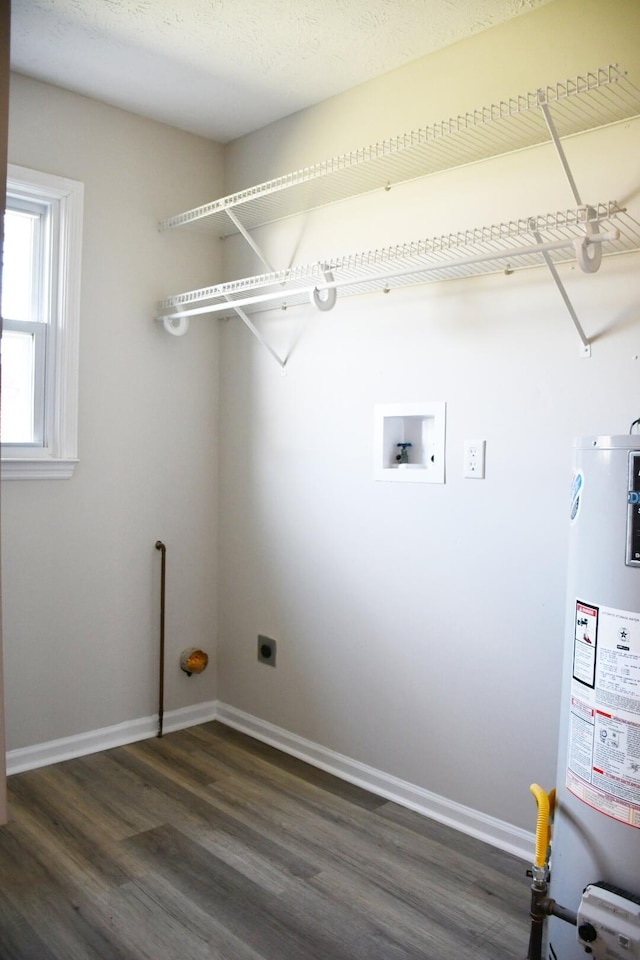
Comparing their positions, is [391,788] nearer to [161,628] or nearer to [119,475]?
[161,628]

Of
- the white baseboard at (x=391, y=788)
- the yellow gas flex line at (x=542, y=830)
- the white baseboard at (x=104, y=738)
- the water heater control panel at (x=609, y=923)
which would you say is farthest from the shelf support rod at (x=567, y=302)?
the white baseboard at (x=104, y=738)

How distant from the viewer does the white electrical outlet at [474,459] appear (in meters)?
2.42

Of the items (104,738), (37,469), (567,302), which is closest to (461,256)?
(567,302)

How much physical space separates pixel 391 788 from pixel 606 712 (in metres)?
1.27

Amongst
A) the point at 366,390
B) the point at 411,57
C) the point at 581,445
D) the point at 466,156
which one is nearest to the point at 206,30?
the point at 411,57

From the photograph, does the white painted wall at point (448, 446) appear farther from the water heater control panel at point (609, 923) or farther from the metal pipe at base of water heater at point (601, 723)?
the water heater control panel at point (609, 923)

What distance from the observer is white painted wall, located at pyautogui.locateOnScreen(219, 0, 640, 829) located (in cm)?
220

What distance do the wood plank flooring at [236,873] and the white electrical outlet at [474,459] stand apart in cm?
117

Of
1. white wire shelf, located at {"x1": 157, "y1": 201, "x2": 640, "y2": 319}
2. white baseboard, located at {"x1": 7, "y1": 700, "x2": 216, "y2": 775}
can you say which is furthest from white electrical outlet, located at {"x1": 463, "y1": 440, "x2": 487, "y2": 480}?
white baseboard, located at {"x1": 7, "y1": 700, "x2": 216, "y2": 775}

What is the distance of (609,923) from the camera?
156 cm

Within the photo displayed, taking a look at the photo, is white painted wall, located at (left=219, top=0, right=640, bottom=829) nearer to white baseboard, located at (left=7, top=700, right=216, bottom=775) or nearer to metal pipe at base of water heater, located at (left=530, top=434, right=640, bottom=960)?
white baseboard, located at (left=7, top=700, right=216, bottom=775)

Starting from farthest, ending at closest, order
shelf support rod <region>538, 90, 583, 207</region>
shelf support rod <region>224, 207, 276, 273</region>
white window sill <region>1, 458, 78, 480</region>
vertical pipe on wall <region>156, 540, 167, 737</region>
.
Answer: vertical pipe on wall <region>156, 540, 167, 737</region>, shelf support rod <region>224, 207, 276, 273</region>, white window sill <region>1, 458, 78, 480</region>, shelf support rod <region>538, 90, 583, 207</region>

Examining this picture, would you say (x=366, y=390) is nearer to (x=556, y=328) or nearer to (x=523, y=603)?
(x=556, y=328)

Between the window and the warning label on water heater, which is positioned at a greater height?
the window
